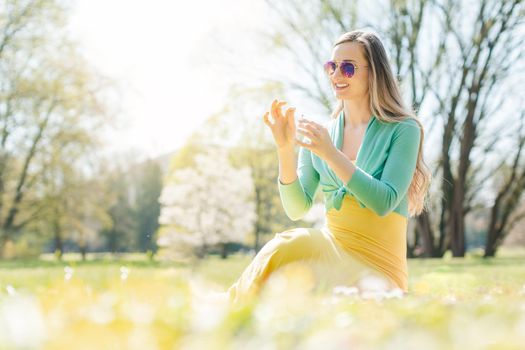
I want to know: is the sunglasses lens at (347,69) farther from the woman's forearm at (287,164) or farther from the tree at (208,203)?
the tree at (208,203)

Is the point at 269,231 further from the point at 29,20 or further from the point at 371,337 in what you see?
the point at 371,337

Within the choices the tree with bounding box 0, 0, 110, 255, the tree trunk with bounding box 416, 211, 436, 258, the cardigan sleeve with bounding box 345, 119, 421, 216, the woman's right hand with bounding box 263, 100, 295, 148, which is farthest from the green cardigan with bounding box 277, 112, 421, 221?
the tree with bounding box 0, 0, 110, 255

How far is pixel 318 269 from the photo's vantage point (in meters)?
2.96

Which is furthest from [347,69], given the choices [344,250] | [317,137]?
[344,250]

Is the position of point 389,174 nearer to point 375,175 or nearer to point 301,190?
point 375,175

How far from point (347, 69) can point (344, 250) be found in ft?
3.30

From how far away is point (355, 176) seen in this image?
2986 millimetres

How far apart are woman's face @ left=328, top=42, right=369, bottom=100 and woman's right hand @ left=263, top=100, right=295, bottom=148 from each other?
0.40m

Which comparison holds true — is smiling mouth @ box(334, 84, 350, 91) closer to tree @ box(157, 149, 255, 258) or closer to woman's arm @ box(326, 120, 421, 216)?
woman's arm @ box(326, 120, 421, 216)

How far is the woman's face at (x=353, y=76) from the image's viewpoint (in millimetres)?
3525

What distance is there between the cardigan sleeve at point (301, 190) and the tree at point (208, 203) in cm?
2953

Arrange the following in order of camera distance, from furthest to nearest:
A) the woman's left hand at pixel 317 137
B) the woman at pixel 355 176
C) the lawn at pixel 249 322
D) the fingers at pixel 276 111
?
the fingers at pixel 276 111 → the woman at pixel 355 176 → the woman's left hand at pixel 317 137 → the lawn at pixel 249 322

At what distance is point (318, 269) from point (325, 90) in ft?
57.6

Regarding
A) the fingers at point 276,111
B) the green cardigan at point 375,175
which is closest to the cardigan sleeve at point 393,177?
the green cardigan at point 375,175
